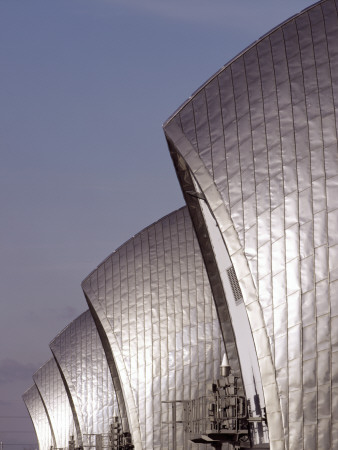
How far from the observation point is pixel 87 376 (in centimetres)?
5688

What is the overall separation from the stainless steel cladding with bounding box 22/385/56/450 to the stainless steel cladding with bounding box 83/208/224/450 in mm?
40439

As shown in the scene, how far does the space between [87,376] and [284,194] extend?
112 feet

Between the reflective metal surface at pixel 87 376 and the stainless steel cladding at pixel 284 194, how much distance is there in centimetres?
2986

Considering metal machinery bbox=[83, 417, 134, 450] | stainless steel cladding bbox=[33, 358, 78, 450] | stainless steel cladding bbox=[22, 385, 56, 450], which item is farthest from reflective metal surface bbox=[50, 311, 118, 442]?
stainless steel cladding bbox=[22, 385, 56, 450]

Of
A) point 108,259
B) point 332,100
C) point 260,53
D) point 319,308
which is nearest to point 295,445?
point 319,308

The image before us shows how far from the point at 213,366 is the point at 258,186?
48.0 feet

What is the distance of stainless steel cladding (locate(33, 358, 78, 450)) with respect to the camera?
70375 mm

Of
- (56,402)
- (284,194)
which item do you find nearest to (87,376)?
(56,402)

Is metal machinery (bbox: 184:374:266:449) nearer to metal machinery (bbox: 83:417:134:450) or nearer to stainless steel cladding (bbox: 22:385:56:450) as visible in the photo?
metal machinery (bbox: 83:417:134:450)

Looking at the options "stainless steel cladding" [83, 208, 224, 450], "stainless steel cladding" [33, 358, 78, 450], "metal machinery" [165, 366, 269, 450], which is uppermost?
"stainless steel cladding" [33, 358, 78, 450]

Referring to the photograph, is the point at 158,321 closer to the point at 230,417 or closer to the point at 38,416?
the point at 230,417

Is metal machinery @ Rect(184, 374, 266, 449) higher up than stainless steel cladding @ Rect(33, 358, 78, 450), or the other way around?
stainless steel cladding @ Rect(33, 358, 78, 450)

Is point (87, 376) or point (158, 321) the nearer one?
point (158, 321)

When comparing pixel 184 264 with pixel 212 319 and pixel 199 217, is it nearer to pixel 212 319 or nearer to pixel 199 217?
pixel 212 319
